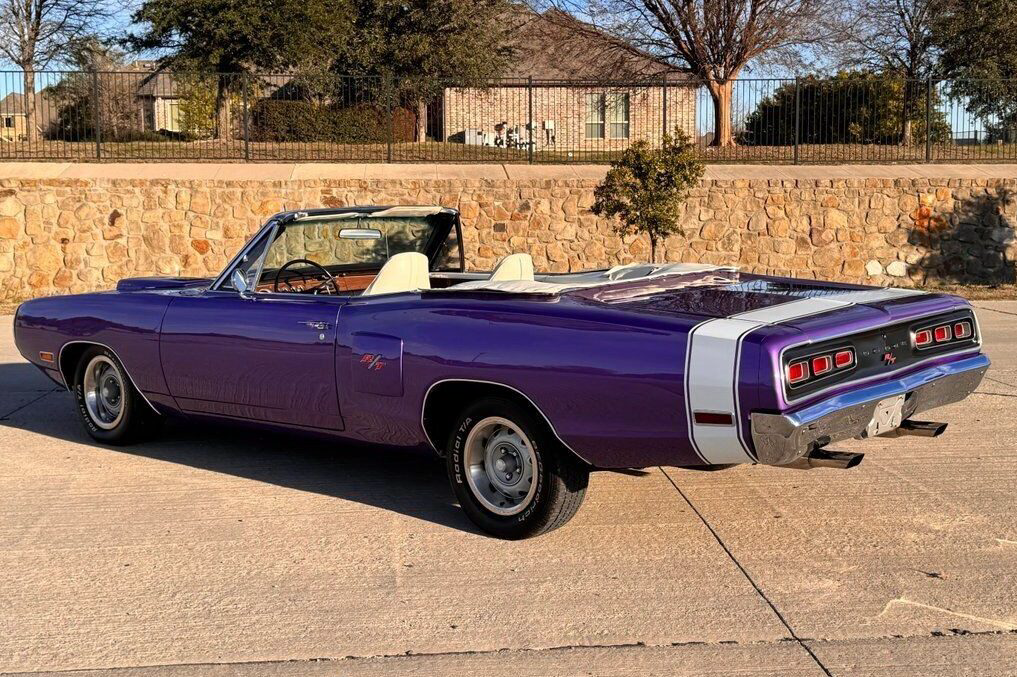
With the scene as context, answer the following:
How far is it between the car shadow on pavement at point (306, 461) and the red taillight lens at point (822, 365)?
66.8 inches

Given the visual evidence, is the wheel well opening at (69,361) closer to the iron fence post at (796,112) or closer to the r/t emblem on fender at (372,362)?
the r/t emblem on fender at (372,362)

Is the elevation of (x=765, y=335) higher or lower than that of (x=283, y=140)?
lower

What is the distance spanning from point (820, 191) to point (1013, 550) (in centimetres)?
1431

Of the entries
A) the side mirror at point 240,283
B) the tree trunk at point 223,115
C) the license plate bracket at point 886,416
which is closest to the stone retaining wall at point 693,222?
the tree trunk at point 223,115

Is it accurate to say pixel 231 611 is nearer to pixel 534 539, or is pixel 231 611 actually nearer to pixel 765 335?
pixel 534 539

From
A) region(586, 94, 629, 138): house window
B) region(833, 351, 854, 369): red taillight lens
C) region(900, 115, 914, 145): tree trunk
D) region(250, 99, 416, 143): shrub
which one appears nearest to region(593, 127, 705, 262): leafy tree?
region(250, 99, 416, 143): shrub

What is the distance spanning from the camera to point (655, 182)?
16703 millimetres

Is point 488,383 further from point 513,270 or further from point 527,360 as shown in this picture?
point 513,270

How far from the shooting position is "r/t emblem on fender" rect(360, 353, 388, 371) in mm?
5477

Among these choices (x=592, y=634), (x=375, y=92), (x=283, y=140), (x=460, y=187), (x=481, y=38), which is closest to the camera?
(x=592, y=634)

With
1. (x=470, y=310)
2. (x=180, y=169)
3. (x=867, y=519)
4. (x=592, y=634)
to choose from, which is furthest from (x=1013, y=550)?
(x=180, y=169)

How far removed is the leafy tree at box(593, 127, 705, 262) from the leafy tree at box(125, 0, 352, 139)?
12062 mm

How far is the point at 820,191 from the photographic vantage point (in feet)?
61.1

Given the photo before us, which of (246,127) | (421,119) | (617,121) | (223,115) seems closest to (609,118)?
(617,121)
